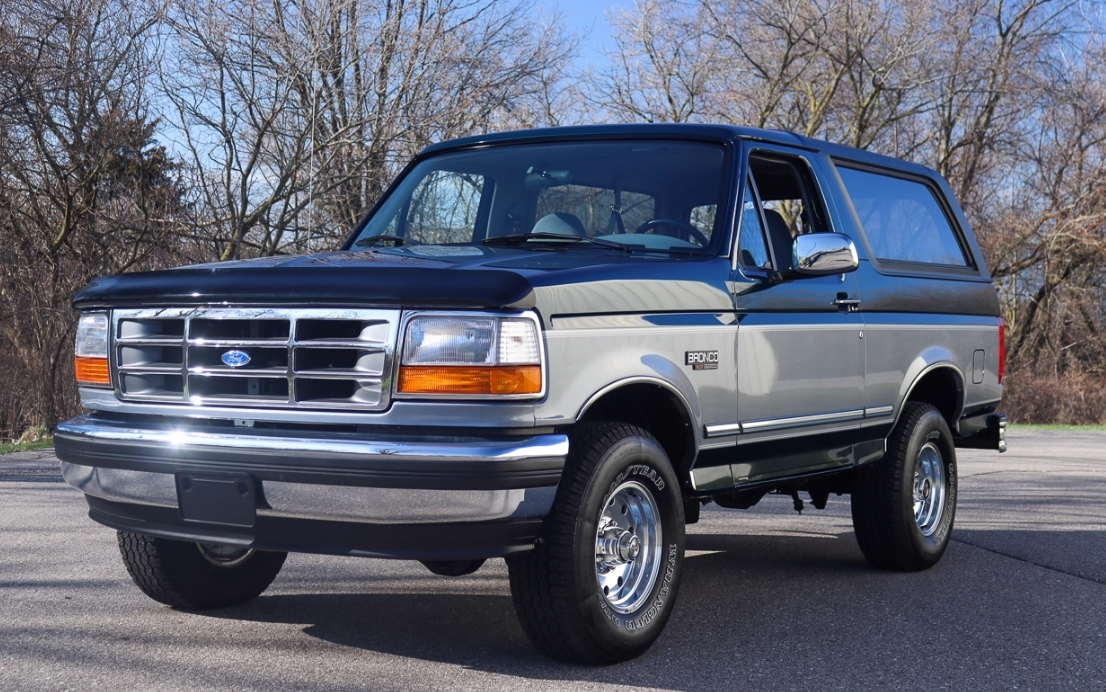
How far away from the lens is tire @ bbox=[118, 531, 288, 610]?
4859 millimetres

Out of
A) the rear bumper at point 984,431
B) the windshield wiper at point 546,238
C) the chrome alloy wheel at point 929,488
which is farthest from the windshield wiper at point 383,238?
the rear bumper at point 984,431

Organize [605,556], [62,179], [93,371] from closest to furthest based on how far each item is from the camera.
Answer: [605,556] < [93,371] < [62,179]

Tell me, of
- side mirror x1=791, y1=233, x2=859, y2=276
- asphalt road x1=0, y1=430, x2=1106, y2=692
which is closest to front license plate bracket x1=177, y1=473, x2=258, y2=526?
asphalt road x1=0, y1=430, x2=1106, y2=692

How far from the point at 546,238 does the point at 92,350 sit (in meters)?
1.82

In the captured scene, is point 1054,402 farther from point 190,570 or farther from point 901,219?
point 190,570

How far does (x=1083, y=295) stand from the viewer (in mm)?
27969

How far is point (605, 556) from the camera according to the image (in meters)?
4.31

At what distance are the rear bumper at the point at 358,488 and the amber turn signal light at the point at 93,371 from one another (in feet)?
1.52

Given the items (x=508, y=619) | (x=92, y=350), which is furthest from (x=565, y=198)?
(x=92, y=350)

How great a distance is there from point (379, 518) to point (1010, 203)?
28.3 metres

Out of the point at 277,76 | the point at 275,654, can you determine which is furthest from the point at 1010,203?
the point at 275,654

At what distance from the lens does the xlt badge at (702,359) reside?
4.60 metres

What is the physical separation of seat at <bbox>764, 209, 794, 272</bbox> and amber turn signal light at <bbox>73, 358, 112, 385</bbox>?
115 inches

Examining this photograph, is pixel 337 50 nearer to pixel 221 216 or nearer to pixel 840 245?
pixel 221 216
